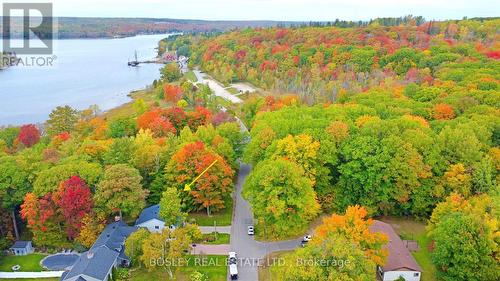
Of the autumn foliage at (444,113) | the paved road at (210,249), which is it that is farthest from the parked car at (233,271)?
the autumn foliage at (444,113)

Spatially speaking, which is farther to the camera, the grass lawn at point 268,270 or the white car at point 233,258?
the white car at point 233,258

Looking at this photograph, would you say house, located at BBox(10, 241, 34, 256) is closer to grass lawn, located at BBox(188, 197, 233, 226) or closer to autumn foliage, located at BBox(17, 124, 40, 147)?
grass lawn, located at BBox(188, 197, 233, 226)

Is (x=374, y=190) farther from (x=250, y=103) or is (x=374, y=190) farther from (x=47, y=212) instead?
(x=250, y=103)

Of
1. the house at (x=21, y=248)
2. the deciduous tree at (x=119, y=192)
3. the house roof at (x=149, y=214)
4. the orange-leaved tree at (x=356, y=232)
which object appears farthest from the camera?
the house roof at (x=149, y=214)

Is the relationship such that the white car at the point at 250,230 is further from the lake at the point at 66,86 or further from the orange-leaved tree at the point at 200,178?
the lake at the point at 66,86

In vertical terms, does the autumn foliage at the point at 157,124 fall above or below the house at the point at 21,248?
above

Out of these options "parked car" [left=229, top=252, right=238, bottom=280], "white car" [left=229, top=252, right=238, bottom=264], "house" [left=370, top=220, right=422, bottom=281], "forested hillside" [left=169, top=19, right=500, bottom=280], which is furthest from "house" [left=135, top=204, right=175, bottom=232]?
"house" [left=370, top=220, right=422, bottom=281]

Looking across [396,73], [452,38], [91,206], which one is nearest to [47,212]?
[91,206]

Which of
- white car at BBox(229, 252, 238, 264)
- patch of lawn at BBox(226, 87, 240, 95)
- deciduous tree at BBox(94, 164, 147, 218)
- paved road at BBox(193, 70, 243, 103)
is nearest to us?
white car at BBox(229, 252, 238, 264)
